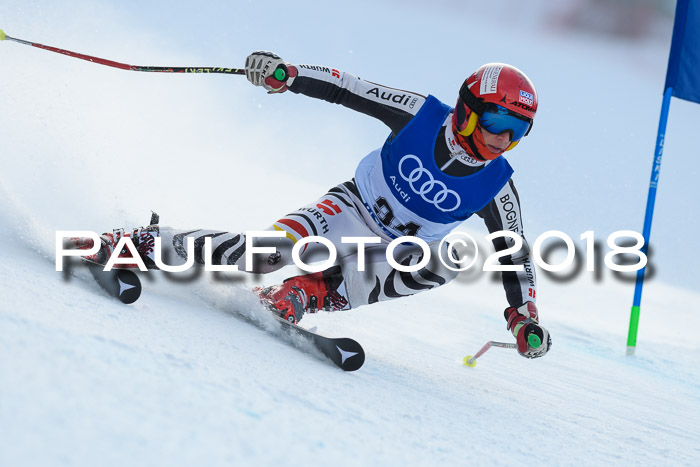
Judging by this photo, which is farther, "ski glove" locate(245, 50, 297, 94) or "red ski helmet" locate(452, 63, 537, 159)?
"ski glove" locate(245, 50, 297, 94)

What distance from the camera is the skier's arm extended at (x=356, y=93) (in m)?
2.58

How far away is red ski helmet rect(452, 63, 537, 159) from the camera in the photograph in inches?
93.5

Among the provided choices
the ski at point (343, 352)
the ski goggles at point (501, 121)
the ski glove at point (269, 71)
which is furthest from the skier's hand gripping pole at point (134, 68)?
the ski at point (343, 352)

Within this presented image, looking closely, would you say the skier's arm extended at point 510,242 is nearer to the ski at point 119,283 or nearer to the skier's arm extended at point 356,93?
the skier's arm extended at point 356,93

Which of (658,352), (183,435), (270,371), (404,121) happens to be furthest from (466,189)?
(658,352)

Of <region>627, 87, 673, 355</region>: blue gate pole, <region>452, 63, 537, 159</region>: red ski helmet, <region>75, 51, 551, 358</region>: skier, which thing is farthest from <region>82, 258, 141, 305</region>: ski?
<region>627, 87, 673, 355</region>: blue gate pole

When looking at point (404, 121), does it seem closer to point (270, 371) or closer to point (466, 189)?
point (466, 189)

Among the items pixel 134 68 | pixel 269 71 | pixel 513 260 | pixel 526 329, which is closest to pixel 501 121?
pixel 513 260

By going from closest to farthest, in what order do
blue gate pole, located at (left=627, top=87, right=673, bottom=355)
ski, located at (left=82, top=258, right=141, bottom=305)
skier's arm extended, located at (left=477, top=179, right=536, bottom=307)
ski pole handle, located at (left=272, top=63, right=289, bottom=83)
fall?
ski, located at (left=82, top=258, right=141, bottom=305) → ski pole handle, located at (left=272, top=63, right=289, bottom=83) → skier's arm extended, located at (left=477, top=179, right=536, bottom=307) → blue gate pole, located at (left=627, top=87, right=673, bottom=355)

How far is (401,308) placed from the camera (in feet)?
15.9

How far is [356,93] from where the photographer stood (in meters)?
2.67

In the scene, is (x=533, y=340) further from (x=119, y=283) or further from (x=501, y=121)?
(x=119, y=283)

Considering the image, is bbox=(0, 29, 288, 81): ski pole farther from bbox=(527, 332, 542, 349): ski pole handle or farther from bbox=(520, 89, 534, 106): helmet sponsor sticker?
bbox=(527, 332, 542, 349): ski pole handle

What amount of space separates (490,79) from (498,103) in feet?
0.40
